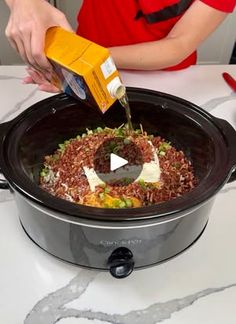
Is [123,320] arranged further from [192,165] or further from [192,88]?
[192,88]

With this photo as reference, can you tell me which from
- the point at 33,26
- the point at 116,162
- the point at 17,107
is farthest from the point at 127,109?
the point at 17,107

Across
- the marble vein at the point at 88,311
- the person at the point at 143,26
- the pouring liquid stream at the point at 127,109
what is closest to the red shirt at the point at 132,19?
the person at the point at 143,26

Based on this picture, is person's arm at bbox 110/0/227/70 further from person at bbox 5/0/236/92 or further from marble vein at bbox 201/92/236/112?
marble vein at bbox 201/92/236/112

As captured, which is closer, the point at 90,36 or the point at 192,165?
the point at 192,165

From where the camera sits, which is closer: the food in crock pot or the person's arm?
the food in crock pot

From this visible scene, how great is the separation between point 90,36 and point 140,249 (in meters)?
0.86

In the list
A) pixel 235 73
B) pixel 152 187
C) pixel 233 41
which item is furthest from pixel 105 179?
pixel 233 41

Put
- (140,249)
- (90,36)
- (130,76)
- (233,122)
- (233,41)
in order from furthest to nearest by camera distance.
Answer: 1. (233,41)
2. (90,36)
3. (130,76)
4. (233,122)
5. (140,249)

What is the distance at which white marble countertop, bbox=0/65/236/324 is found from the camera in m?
0.68

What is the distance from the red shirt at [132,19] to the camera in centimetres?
112

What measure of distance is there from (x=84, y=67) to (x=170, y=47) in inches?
20.8

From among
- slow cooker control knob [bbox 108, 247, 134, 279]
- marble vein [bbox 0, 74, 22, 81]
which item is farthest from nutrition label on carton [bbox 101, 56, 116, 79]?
marble vein [bbox 0, 74, 22, 81]

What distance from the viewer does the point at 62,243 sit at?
655 millimetres

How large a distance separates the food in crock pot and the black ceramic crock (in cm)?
2
